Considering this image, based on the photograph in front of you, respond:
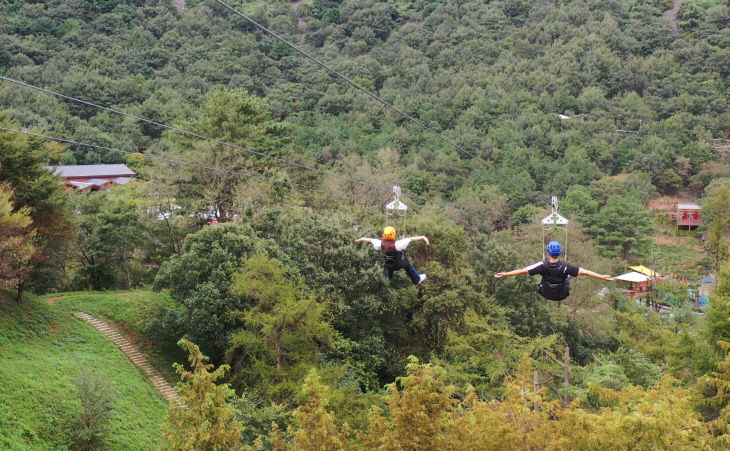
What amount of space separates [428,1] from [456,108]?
137 feet

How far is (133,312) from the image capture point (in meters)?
22.5

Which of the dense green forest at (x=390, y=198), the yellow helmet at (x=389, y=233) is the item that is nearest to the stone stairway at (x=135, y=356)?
the dense green forest at (x=390, y=198)

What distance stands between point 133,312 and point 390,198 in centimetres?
1670

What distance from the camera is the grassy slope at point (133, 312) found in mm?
20594

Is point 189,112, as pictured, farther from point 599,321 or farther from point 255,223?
point 599,321

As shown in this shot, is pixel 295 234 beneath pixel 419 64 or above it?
beneath

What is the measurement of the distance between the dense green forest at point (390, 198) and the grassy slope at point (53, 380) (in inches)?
22.9

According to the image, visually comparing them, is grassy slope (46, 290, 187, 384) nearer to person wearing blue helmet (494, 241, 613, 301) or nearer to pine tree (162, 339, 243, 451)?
pine tree (162, 339, 243, 451)

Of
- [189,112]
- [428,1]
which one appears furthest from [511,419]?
[428,1]

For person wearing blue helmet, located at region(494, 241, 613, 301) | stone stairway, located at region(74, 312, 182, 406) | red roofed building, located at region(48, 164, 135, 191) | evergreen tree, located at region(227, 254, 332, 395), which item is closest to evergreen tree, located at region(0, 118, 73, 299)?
stone stairway, located at region(74, 312, 182, 406)

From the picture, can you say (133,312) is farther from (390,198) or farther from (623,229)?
(623,229)

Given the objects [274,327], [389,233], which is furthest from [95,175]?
[389,233]

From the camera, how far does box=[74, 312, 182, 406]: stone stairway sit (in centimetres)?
1873

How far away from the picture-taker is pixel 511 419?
364 inches
